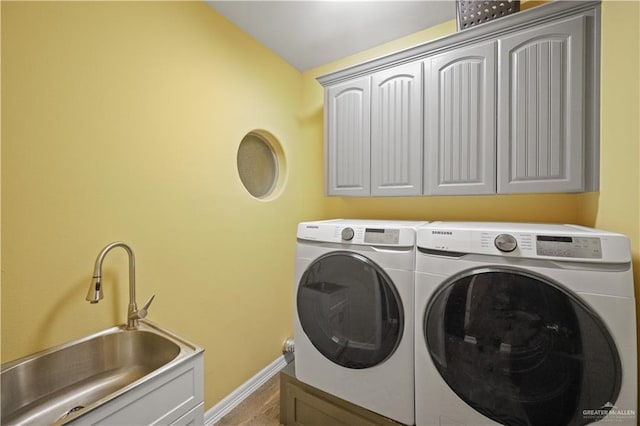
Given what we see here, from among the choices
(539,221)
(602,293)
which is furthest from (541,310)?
(539,221)

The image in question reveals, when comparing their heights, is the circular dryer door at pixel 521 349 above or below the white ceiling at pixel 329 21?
below

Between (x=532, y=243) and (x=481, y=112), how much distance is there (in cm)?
78

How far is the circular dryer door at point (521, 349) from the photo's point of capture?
0.90 metres

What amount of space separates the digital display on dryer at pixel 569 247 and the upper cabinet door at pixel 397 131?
695 millimetres

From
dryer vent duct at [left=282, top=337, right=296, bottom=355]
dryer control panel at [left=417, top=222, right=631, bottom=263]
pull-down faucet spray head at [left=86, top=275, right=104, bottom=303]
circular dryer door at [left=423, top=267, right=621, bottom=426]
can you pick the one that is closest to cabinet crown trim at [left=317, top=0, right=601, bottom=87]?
dryer control panel at [left=417, top=222, right=631, bottom=263]

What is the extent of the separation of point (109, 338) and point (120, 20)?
4.78 feet

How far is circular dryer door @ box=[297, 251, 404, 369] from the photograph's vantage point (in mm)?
1245

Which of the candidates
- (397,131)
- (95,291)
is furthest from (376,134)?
(95,291)

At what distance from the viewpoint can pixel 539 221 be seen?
1.55 meters

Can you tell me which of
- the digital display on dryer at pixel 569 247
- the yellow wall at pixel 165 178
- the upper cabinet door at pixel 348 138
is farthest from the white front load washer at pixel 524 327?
the upper cabinet door at pixel 348 138

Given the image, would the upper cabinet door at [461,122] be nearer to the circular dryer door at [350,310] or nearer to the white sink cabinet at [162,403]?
the circular dryer door at [350,310]

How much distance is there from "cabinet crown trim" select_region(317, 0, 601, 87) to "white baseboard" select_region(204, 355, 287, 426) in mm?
2294

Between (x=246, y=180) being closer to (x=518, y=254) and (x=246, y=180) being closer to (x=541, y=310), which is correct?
(x=518, y=254)

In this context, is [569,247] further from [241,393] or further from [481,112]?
[241,393]
